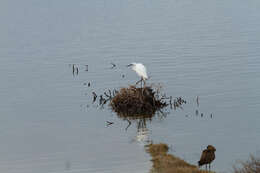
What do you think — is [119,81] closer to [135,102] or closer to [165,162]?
[135,102]

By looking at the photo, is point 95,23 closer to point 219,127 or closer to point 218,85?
point 218,85

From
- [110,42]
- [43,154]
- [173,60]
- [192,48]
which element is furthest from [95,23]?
[43,154]

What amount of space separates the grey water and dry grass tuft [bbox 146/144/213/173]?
0.33 meters

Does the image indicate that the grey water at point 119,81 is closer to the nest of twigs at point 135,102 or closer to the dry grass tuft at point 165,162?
the dry grass tuft at point 165,162

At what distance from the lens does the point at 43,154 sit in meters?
19.0

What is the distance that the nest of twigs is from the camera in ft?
76.5

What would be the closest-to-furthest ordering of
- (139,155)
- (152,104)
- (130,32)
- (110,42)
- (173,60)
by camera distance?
1. (139,155)
2. (152,104)
3. (173,60)
4. (110,42)
5. (130,32)

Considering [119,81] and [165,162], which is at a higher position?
[119,81]

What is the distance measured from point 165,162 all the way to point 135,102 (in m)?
7.02

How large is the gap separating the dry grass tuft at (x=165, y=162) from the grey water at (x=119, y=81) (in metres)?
0.33

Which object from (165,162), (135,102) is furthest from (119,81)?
(165,162)

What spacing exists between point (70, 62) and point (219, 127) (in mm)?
15191

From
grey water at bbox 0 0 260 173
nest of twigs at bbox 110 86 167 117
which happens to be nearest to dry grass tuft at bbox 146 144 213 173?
grey water at bbox 0 0 260 173

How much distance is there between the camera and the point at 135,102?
76.8 feet
